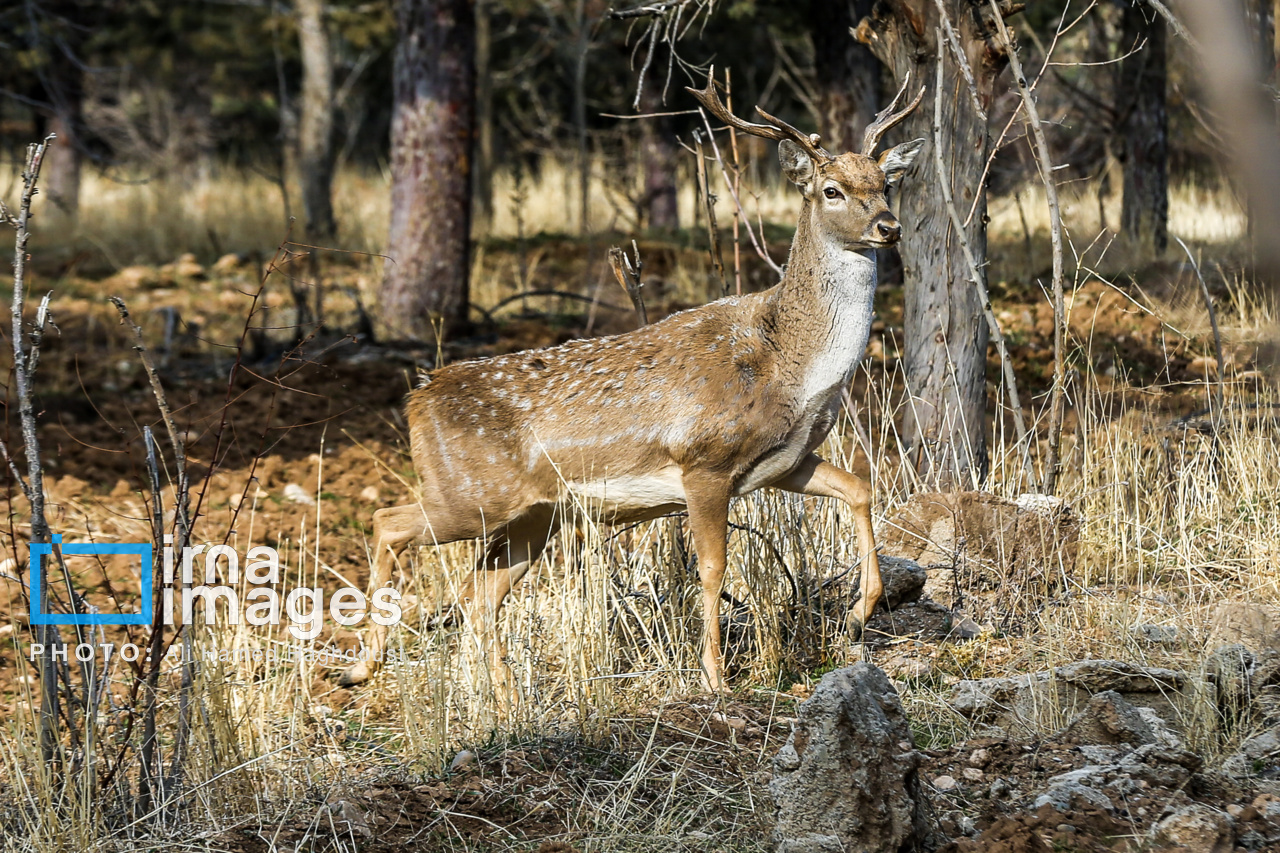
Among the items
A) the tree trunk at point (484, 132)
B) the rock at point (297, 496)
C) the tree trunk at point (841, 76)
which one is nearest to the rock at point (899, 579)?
the rock at point (297, 496)

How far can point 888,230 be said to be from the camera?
16.0 feet

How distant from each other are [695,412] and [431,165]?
6524mm

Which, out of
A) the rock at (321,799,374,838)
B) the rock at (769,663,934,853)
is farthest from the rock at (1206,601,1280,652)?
the rock at (321,799,374,838)

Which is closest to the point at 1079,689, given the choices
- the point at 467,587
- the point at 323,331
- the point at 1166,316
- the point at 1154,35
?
the point at 467,587

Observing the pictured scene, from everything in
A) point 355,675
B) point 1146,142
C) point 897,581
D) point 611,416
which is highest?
point 1146,142

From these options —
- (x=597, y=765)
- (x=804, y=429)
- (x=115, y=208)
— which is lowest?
(x=597, y=765)

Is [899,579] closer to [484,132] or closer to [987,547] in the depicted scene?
[987,547]

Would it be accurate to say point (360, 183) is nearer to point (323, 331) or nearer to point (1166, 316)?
point (323, 331)

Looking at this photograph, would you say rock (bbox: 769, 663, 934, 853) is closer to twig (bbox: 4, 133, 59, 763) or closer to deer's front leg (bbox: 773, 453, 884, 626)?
deer's front leg (bbox: 773, 453, 884, 626)

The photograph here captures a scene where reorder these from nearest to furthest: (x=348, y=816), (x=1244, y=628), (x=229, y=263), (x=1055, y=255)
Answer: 1. (x=348, y=816)
2. (x=1244, y=628)
3. (x=1055, y=255)
4. (x=229, y=263)

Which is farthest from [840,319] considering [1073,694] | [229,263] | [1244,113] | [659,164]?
[659,164]

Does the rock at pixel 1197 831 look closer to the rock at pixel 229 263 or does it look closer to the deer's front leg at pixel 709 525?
the deer's front leg at pixel 709 525

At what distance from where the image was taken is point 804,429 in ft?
16.9

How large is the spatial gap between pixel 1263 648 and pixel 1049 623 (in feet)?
Result: 2.44
